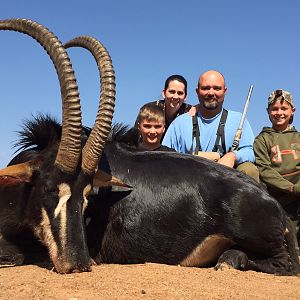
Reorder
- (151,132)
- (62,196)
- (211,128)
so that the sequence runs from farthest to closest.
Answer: (211,128) < (151,132) < (62,196)

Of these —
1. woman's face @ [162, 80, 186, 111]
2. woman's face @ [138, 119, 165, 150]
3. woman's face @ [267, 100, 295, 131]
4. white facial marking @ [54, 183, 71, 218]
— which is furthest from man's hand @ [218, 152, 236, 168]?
white facial marking @ [54, 183, 71, 218]

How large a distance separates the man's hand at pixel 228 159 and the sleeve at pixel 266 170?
58 cm

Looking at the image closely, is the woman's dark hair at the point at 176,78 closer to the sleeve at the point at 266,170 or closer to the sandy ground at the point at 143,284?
the sleeve at the point at 266,170

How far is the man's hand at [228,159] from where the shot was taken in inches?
304

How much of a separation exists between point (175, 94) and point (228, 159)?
284 cm

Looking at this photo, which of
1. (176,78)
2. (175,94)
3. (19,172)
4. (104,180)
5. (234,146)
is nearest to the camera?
(19,172)

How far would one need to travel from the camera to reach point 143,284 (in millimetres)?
4555

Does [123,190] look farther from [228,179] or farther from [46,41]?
[46,41]

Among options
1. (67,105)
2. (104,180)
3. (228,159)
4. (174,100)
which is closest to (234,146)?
(228,159)

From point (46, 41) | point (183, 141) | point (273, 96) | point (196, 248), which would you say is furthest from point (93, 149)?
point (273, 96)

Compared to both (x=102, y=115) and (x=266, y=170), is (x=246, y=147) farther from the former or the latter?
(x=102, y=115)

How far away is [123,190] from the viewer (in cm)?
601

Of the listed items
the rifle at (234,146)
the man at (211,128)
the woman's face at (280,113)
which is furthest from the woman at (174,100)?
the woman's face at (280,113)

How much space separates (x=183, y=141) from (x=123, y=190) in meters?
2.88
